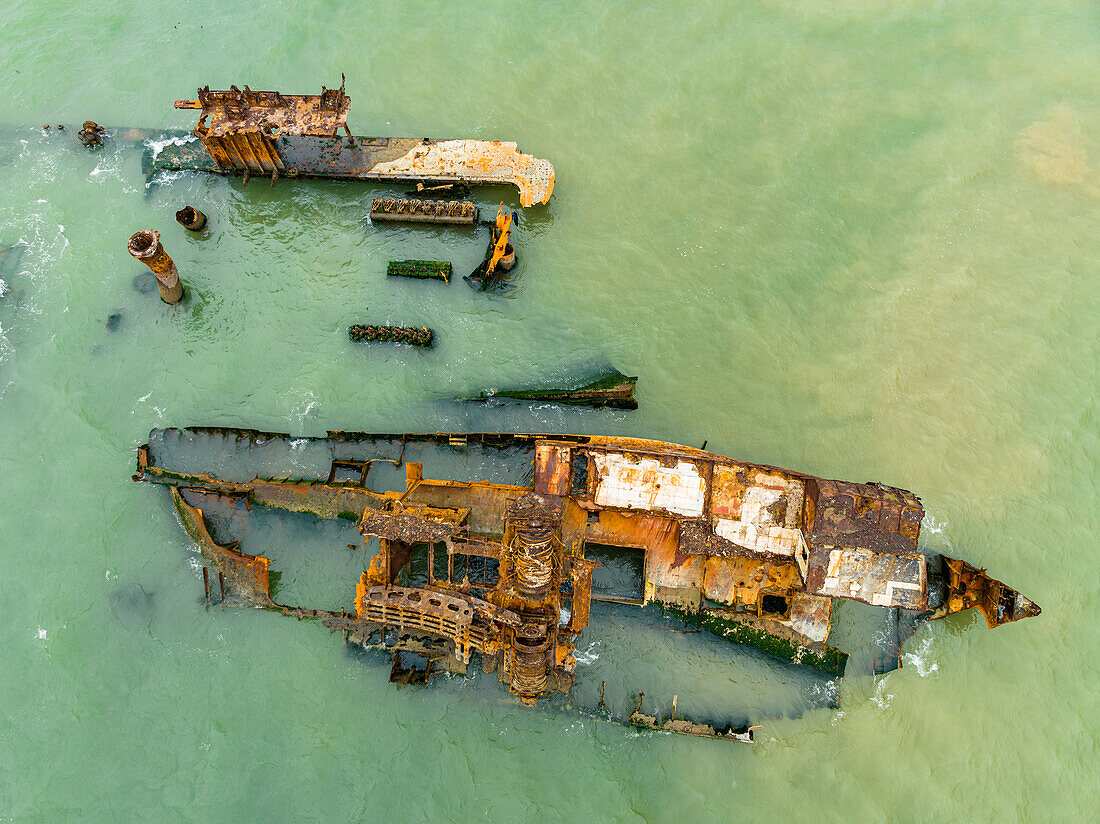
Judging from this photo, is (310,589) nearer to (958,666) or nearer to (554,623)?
(554,623)

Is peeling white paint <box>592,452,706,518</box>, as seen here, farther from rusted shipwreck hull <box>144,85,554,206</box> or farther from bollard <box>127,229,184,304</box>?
bollard <box>127,229,184,304</box>

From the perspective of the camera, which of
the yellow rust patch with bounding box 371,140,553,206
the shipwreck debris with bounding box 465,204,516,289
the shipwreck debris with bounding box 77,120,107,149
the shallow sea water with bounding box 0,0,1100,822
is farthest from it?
the shipwreck debris with bounding box 77,120,107,149

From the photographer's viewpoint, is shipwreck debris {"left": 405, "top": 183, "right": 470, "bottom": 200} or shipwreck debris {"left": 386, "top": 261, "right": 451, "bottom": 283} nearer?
shipwreck debris {"left": 386, "top": 261, "right": 451, "bottom": 283}

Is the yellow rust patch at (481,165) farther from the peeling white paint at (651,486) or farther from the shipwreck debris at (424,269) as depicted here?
the peeling white paint at (651,486)

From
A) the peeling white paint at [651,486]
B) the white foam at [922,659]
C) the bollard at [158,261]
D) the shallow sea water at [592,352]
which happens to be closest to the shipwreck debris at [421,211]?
the shallow sea water at [592,352]

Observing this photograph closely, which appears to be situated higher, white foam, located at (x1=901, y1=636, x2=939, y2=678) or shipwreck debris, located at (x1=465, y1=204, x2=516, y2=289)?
shipwreck debris, located at (x1=465, y1=204, x2=516, y2=289)

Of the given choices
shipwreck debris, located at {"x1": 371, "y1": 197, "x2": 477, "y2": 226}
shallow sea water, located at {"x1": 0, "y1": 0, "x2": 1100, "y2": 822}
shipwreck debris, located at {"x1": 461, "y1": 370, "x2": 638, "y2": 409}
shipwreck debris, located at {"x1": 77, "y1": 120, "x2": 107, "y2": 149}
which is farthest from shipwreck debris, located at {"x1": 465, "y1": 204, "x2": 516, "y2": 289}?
shipwreck debris, located at {"x1": 77, "y1": 120, "x2": 107, "y2": 149}

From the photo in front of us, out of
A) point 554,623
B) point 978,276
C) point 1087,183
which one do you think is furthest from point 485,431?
point 1087,183
